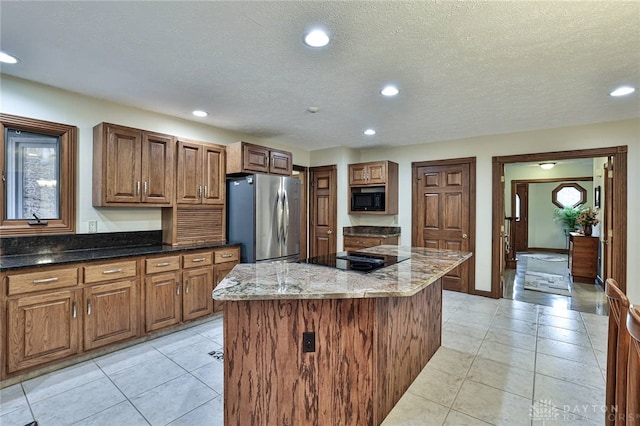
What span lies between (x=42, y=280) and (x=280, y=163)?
112 inches

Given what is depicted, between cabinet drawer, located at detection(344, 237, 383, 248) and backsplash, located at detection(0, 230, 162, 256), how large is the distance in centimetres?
298

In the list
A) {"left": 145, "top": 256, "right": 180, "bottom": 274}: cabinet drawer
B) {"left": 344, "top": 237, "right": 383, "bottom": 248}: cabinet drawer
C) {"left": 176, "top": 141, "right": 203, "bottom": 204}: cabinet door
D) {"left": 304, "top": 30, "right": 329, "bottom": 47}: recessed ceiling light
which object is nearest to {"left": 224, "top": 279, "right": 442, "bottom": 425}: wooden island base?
{"left": 304, "top": 30, "right": 329, "bottom": 47}: recessed ceiling light

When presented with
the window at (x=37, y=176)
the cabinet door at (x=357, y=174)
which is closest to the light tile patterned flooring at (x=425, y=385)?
the window at (x=37, y=176)

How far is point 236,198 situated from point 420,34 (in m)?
2.81

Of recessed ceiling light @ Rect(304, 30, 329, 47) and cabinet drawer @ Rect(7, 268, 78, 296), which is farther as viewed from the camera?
cabinet drawer @ Rect(7, 268, 78, 296)

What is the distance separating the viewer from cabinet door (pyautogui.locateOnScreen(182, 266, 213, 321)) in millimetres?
3225

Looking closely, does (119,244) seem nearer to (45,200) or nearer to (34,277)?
(45,200)

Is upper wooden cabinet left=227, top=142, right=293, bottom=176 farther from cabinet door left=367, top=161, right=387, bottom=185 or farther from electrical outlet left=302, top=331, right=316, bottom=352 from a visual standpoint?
electrical outlet left=302, top=331, right=316, bottom=352

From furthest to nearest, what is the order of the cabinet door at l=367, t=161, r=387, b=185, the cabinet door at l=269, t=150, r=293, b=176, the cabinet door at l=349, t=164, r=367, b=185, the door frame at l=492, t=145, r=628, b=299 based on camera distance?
1. the cabinet door at l=349, t=164, r=367, b=185
2. the cabinet door at l=367, t=161, r=387, b=185
3. the cabinet door at l=269, t=150, r=293, b=176
4. the door frame at l=492, t=145, r=628, b=299

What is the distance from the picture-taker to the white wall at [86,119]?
8.50 feet

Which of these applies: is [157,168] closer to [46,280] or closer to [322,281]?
[46,280]

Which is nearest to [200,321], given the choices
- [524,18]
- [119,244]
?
[119,244]

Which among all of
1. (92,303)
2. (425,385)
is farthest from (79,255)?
(425,385)

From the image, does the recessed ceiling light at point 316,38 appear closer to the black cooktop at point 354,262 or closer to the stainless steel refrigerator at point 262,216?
the black cooktop at point 354,262
